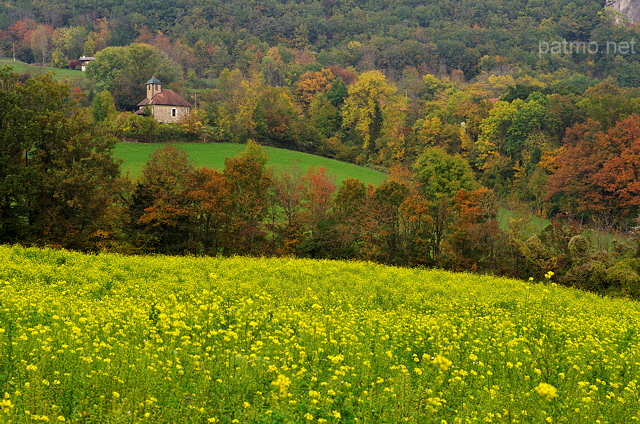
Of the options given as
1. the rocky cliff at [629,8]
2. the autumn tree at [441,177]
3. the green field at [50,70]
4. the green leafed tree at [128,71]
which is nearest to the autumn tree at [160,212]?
the autumn tree at [441,177]

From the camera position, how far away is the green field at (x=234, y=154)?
230 feet

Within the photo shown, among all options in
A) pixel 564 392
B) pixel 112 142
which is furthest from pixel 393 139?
pixel 564 392

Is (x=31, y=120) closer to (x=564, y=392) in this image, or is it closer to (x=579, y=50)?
(x=564, y=392)

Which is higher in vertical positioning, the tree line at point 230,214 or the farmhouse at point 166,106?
the farmhouse at point 166,106

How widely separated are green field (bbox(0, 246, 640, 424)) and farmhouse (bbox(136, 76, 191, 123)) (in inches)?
3005

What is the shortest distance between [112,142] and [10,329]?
29.6 m

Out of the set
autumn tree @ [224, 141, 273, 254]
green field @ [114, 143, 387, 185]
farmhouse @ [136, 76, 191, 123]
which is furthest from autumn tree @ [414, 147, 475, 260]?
farmhouse @ [136, 76, 191, 123]

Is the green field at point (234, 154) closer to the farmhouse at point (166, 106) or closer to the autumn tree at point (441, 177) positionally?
the autumn tree at point (441, 177)

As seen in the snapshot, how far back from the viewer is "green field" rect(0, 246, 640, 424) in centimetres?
725

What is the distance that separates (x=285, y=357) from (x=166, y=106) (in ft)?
293

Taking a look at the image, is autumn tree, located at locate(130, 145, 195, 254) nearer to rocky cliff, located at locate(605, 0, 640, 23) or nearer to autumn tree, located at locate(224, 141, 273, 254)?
autumn tree, located at locate(224, 141, 273, 254)

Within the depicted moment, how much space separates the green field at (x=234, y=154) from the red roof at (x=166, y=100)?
16.8 meters

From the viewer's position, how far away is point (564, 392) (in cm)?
906

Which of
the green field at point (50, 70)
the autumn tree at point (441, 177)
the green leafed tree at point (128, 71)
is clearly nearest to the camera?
the autumn tree at point (441, 177)
